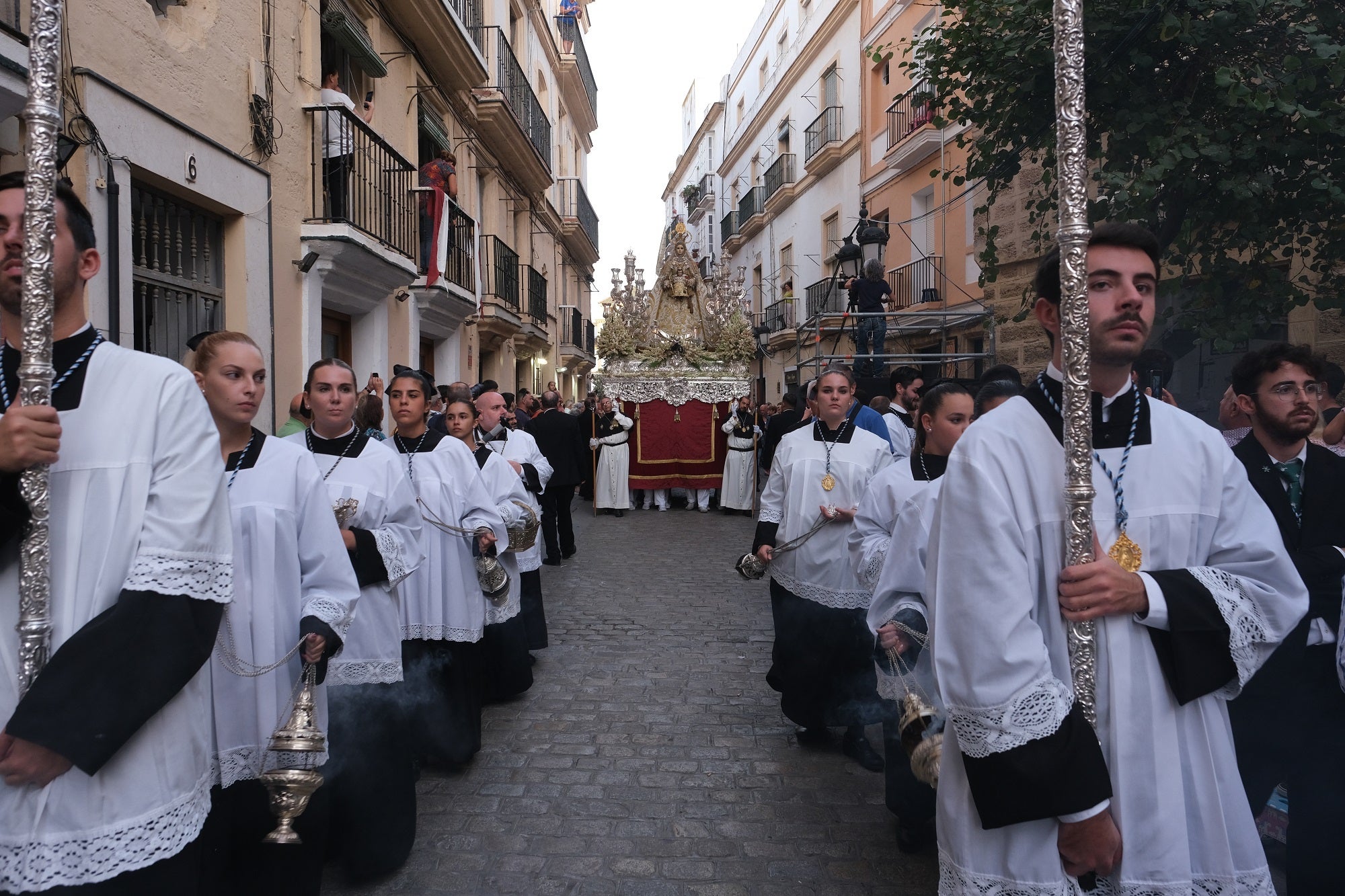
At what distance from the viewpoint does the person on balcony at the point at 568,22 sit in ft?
83.1

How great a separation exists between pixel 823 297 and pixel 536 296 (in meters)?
6.53

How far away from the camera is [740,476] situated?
15133mm

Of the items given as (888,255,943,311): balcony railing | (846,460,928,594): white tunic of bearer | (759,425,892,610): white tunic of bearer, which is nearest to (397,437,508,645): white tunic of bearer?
(759,425,892,610): white tunic of bearer

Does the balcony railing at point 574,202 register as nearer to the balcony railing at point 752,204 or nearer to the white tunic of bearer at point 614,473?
the balcony railing at point 752,204

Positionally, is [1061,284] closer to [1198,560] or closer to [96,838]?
[1198,560]

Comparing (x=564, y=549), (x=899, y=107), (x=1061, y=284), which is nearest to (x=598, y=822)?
(x=1061, y=284)

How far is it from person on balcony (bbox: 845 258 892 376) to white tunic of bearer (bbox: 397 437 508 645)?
7.90 metres

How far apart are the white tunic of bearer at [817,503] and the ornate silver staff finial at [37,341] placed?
3359mm

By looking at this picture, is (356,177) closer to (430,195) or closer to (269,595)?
(430,195)

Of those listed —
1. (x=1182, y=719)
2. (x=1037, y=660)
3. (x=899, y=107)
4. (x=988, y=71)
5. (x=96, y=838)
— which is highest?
(x=899, y=107)

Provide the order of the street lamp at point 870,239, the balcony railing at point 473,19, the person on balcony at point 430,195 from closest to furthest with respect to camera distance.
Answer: the street lamp at point 870,239, the person on balcony at point 430,195, the balcony railing at point 473,19

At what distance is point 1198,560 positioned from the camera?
2.00m

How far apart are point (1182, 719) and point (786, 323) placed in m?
25.9

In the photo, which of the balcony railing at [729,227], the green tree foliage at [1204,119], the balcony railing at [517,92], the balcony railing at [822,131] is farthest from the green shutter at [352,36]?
the balcony railing at [729,227]
